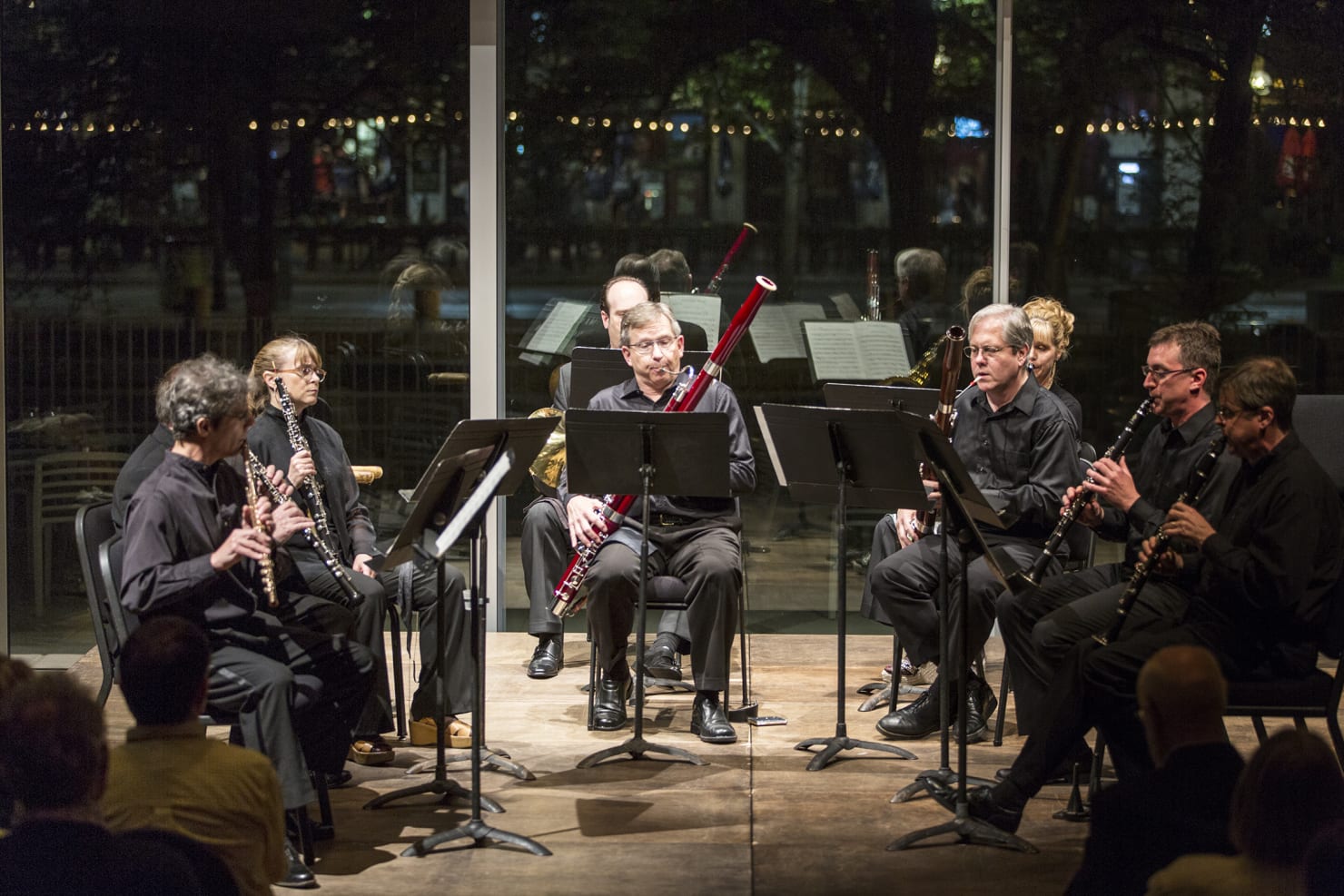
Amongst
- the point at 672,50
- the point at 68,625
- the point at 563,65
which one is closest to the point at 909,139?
the point at 672,50

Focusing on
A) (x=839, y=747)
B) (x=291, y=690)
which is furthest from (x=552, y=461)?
(x=291, y=690)

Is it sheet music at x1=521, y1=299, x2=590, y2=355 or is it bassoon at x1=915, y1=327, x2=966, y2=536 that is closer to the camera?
bassoon at x1=915, y1=327, x2=966, y2=536

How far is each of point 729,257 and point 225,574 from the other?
2.91 metres

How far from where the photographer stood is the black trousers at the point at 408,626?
438 cm

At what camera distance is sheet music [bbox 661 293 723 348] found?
6062mm

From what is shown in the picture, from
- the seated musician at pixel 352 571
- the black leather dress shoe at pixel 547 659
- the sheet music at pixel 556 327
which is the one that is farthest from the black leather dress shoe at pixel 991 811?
the sheet music at pixel 556 327

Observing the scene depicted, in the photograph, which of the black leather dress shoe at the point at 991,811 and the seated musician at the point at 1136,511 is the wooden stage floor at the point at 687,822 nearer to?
the black leather dress shoe at the point at 991,811

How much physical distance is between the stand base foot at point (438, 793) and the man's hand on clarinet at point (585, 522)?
1015 mm

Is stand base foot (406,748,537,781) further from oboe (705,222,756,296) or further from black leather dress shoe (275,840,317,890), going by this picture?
oboe (705,222,756,296)

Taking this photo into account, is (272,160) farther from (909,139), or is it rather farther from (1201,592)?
(1201,592)

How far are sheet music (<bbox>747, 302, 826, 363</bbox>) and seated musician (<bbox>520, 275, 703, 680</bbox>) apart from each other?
0.71 m

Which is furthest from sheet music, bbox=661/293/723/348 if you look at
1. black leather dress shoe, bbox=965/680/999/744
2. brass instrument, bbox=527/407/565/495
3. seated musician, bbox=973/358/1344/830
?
seated musician, bbox=973/358/1344/830

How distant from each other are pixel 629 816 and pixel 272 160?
10.8 feet

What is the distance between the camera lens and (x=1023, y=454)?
464cm
